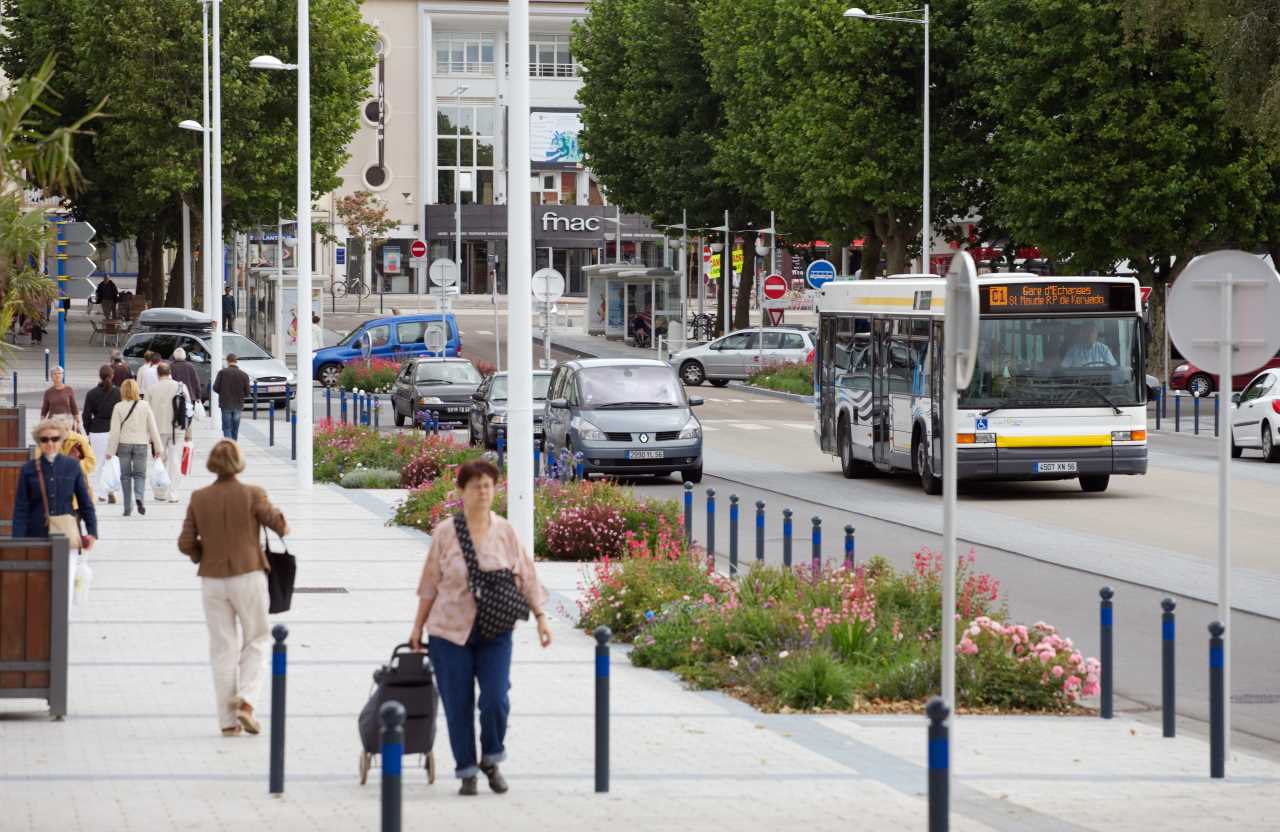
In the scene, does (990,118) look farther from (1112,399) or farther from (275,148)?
(1112,399)

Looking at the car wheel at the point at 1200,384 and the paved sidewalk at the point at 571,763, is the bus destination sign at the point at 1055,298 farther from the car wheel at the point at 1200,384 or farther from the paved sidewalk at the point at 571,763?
the car wheel at the point at 1200,384

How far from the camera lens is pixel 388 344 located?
181 ft

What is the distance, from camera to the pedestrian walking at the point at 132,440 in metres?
23.1

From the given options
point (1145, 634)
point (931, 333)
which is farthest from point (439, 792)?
point (931, 333)

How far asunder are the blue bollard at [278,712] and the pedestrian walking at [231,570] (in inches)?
61.0

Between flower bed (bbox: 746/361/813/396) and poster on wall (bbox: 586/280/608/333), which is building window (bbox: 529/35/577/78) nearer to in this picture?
poster on wall (bbox: 586/280/608/333)

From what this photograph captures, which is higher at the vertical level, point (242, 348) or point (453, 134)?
point (453, 134)

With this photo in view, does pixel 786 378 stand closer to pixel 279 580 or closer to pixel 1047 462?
pixel 1047 462

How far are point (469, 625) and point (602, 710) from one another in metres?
0.70

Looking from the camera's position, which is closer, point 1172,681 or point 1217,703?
point 1217,703

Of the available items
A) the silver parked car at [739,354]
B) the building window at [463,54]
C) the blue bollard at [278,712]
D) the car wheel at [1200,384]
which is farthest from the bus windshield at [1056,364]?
the building window at [463,54]

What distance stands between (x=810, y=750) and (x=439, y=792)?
2182mm

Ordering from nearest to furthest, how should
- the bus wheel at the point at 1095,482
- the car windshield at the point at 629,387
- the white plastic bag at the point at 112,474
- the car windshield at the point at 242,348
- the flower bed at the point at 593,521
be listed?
the flower bed at the point at 593,521 < the white plastic bag at the point at 112,474 < the bus wheel at the point at 1095,482 < the car windshield at the point at 629,387 < the car windshield at the point at 242,348

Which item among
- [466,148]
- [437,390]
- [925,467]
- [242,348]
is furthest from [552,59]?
[925,467]
